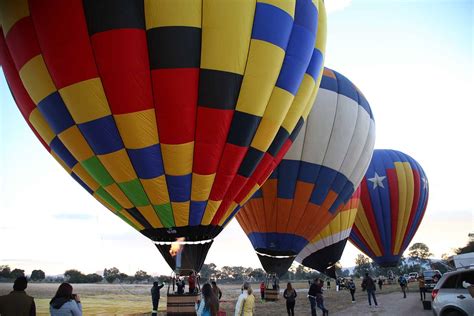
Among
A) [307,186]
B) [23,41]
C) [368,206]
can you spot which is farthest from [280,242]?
[368,206]

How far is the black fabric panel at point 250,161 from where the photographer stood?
7.90 meters

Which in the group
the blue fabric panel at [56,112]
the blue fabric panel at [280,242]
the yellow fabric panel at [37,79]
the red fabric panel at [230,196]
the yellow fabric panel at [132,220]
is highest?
the yellow fabric panel at [37,79]

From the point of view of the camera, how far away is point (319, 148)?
38.9ft

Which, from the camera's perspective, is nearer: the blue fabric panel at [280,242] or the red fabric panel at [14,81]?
the red fabric panel at [14,81]

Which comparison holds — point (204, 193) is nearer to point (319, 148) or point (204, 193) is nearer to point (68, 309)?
point (68, 309)

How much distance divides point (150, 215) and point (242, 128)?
2395 mm

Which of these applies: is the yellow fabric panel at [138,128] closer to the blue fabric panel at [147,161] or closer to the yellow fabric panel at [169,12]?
the blue fabric panel at [147,161]

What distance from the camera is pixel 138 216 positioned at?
25.5 feet

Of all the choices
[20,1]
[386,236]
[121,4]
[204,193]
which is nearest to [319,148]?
[204,193]

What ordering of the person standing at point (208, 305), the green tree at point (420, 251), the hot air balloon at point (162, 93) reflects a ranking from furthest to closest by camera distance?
the green tree at point (420, 251), the hot air balloon at point (162, 93), the person standing at point (208, 305)

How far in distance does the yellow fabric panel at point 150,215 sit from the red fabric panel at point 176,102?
1366 mm

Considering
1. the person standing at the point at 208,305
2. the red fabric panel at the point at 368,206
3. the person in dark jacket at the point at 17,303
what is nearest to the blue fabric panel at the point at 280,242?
the person standing at the point at 208,305

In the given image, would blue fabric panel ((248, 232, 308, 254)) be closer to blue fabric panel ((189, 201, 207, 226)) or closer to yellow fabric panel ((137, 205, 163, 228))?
blue fabric panel ((189, 201, 207, 226))

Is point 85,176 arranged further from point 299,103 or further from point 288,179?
point 288,179
